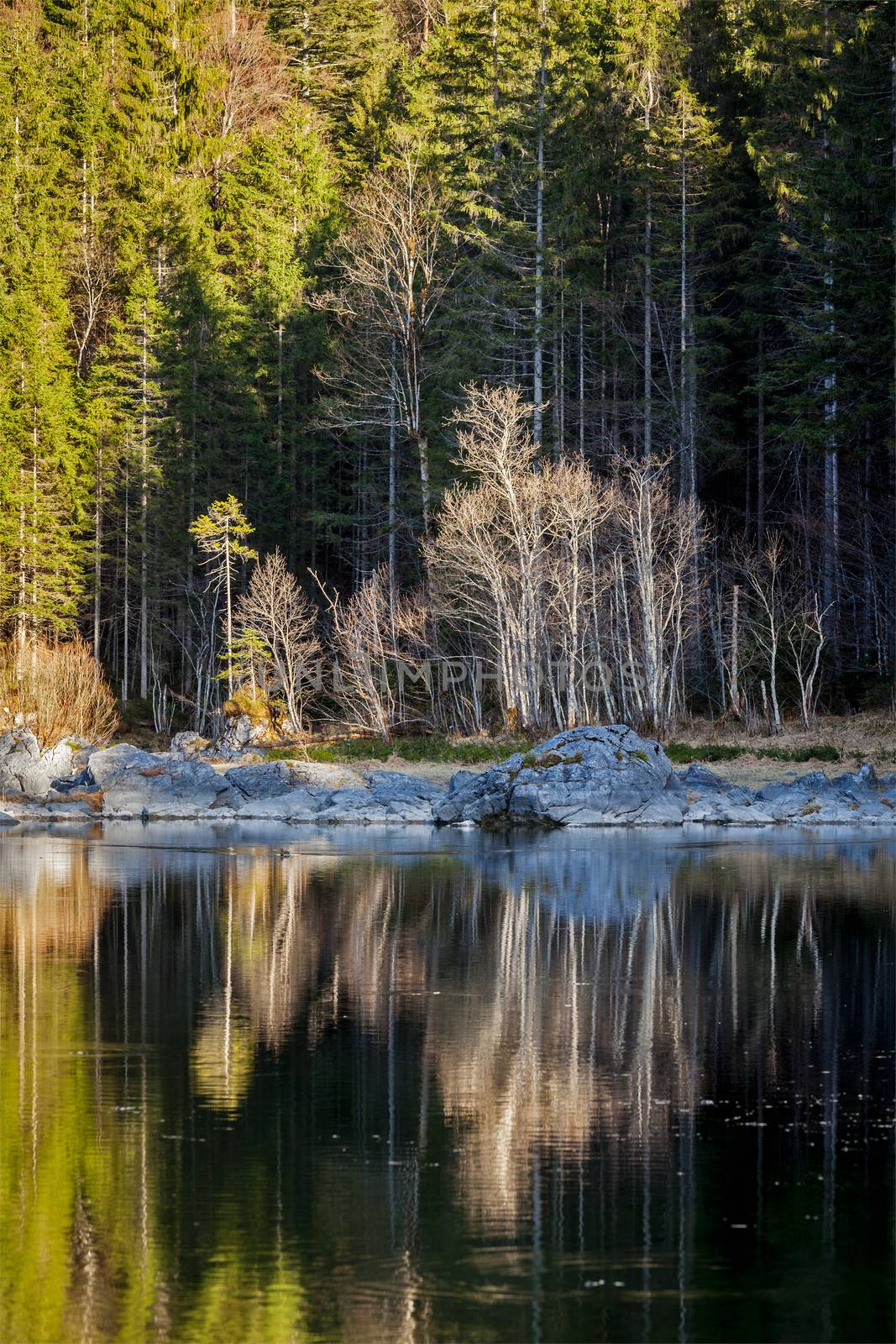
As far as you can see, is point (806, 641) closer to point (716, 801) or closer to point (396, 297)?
point (716, 801)

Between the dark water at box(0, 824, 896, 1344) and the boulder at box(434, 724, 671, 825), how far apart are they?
1063cm

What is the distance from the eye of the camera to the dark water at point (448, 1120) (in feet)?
20.7

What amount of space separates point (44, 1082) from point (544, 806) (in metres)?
19.2

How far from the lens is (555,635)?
4072cm

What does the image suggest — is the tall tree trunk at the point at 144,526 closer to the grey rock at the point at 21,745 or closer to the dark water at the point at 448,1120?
the grey rock at the point at 21,745

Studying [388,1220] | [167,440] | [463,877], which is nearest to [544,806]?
[463,877]

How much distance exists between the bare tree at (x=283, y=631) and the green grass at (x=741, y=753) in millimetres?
11111

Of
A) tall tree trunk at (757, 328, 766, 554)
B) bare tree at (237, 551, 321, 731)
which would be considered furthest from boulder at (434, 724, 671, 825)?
tall tree trunk at (757, 328, 766, 554)

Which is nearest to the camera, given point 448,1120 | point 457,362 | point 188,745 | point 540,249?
point 448,1120

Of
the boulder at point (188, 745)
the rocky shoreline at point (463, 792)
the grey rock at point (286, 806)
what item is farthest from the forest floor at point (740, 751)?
the grey rock at point (286, 806)

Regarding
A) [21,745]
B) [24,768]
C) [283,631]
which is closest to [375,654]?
[283,631]

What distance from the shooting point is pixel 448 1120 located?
8.85 m

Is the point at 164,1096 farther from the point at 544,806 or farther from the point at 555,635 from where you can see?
the point at 555,635

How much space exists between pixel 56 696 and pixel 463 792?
582 inches
